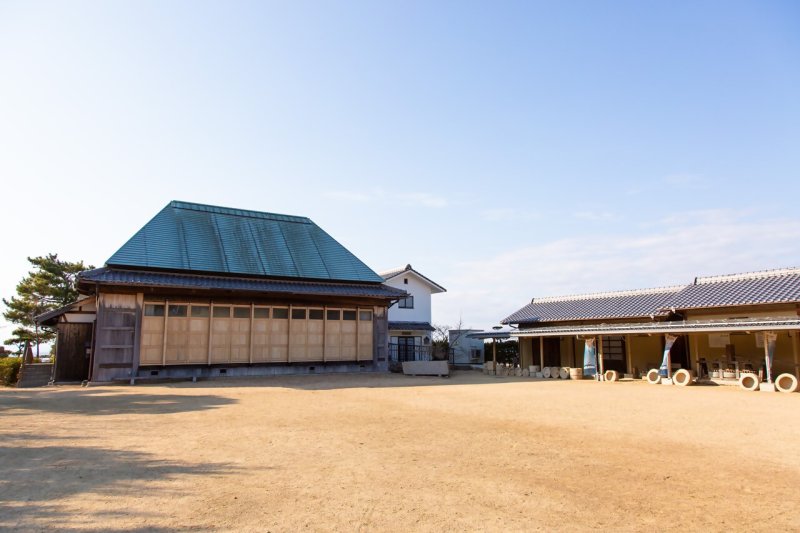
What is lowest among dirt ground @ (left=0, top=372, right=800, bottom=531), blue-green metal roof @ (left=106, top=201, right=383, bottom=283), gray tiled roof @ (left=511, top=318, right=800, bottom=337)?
dirt ground @ (left=0, top=372, right=800, bottom=531)

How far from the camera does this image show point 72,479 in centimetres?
530

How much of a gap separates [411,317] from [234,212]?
14.9 meters

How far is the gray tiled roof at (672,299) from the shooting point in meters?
18.3

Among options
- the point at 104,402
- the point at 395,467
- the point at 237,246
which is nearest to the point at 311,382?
the point at 104,402

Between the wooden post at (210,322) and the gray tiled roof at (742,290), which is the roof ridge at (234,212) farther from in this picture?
the gray tiled roof at (742,290)

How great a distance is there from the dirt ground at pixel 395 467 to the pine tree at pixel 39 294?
2238 centimetres

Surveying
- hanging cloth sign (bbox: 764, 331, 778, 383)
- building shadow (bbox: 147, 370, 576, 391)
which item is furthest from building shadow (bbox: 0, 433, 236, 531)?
hanging cloth sign (bbox: 764, 331, 778, 383)

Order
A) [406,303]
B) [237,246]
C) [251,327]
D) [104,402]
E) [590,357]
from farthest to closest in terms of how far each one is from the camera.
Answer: [406,303]
[237,246]
[590,357]
[251,327]
[104,402]

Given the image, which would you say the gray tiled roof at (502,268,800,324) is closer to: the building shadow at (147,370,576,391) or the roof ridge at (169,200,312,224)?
the building shadow at (147,370,576,391)

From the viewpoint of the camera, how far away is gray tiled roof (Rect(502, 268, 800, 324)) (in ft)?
59.9

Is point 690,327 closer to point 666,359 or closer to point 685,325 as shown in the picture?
point 685,325

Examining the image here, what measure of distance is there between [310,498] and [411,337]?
2857cm

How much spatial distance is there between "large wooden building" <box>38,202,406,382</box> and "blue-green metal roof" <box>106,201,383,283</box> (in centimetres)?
5

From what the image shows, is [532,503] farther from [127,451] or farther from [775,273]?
[775,273]
